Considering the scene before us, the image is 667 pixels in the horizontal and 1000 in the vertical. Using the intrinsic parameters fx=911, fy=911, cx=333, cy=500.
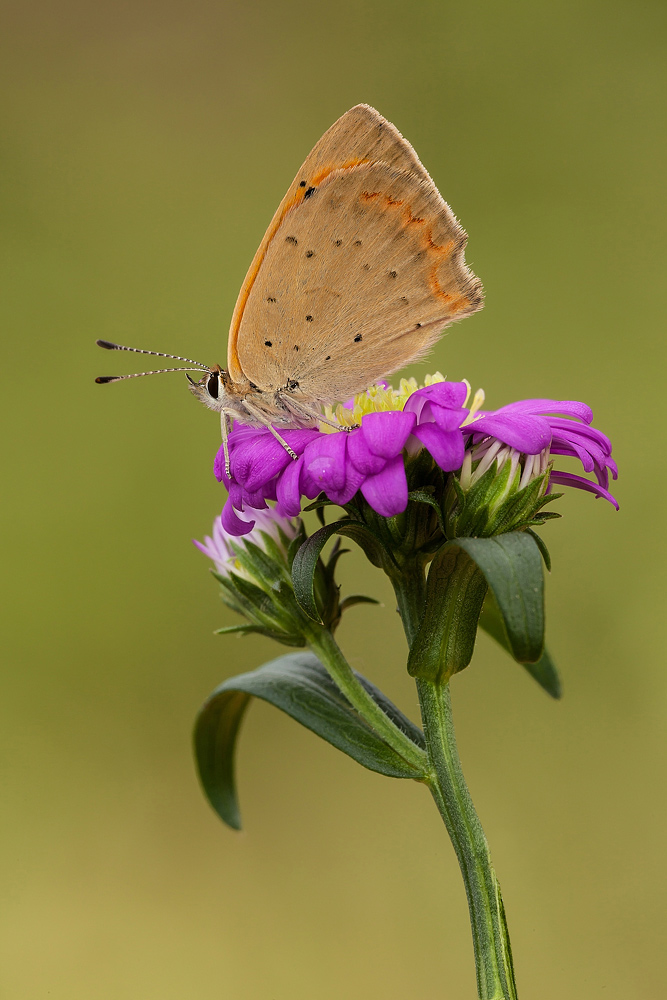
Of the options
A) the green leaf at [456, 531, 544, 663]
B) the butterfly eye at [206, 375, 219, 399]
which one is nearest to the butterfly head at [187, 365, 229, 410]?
the butterfly eye at [206, 375, 219, 399]

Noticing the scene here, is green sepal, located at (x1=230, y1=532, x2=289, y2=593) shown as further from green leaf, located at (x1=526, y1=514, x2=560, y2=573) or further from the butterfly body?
green leaf, located at (x1=526, y1=514, x2=560, y2=573)

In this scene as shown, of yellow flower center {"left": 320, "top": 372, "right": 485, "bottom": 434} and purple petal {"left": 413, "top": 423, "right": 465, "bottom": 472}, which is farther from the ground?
yellow flower center {"left": 320, "top": 372, "right": 485, "bottom": 434}

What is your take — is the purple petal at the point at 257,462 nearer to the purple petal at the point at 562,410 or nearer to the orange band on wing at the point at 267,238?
the orange band on wing at the point at 267,238

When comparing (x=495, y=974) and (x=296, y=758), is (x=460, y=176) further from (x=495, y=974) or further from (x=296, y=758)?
(x=495, y=974)

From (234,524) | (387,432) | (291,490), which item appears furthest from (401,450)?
(234,524)

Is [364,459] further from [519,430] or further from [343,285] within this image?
[343,285]

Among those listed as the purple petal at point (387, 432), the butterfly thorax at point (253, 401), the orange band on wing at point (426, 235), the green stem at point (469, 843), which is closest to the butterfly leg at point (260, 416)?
the butterfly thorax at point (253, 401)

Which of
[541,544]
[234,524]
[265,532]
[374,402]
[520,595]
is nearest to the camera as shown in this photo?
[520,595]
